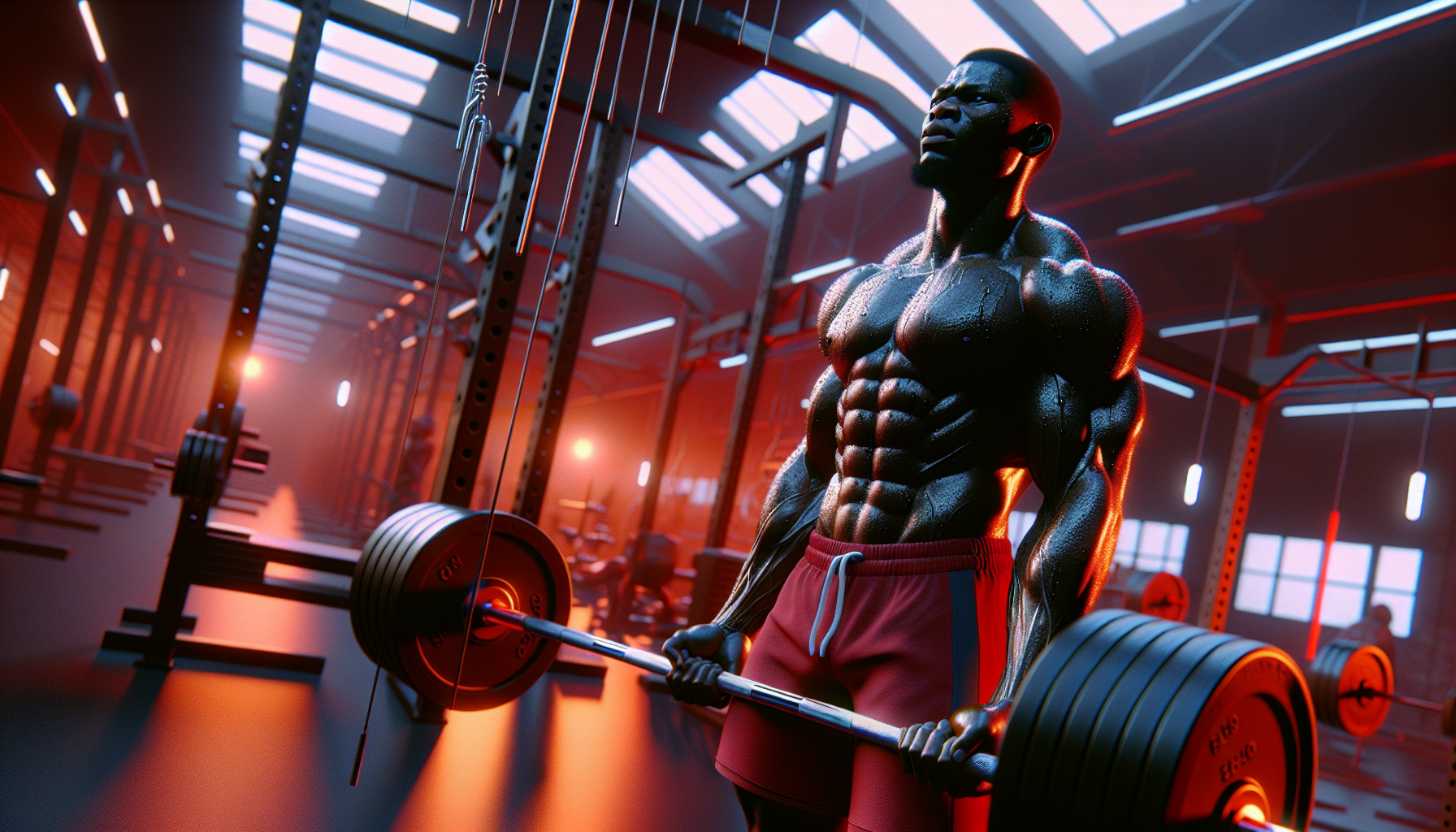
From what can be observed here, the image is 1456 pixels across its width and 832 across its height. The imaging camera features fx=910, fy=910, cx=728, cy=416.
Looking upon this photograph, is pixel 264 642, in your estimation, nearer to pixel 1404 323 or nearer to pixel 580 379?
pixel 1404 323

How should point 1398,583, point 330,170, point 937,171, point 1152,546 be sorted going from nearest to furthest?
1. point 937,171
2. point 1398,583
3. point 330,170
4. point 1152,546

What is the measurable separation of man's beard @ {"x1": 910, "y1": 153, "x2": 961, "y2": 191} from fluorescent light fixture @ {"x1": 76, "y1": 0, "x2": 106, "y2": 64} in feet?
26.5

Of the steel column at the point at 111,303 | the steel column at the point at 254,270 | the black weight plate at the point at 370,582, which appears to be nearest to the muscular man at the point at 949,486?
the black weight plate at the point at 370,582

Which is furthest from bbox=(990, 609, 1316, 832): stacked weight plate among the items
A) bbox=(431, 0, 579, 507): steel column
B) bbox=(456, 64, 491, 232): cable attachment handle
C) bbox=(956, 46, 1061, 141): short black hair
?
bbox=(431, 0, 579, 507): steel column

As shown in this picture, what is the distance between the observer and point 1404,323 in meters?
8.66

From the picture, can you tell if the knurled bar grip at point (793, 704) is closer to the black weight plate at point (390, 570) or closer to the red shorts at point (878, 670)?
the red shorts at point (878, 670)

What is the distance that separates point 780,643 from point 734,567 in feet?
12.3

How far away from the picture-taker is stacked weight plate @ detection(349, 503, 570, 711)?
183 centimetres

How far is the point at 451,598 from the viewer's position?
74.4 inches

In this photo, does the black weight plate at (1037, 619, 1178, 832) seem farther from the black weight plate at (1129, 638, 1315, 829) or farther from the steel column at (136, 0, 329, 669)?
the steel column at (136, 0, 329, 669)

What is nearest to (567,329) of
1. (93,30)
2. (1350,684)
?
(1350,684)

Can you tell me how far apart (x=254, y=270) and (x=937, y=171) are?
3.09 meters

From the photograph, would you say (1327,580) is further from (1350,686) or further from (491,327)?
(491,327)

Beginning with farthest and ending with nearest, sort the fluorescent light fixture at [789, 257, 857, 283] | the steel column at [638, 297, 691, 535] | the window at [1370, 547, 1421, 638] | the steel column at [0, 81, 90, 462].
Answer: the window at [1370, 547, 1421, 638] < the steel column at [638, 297, 691, 535] < the steel column at [0, 81, 90, 462] < the fluorescent light fixture at [789, 257, 857, 283]
